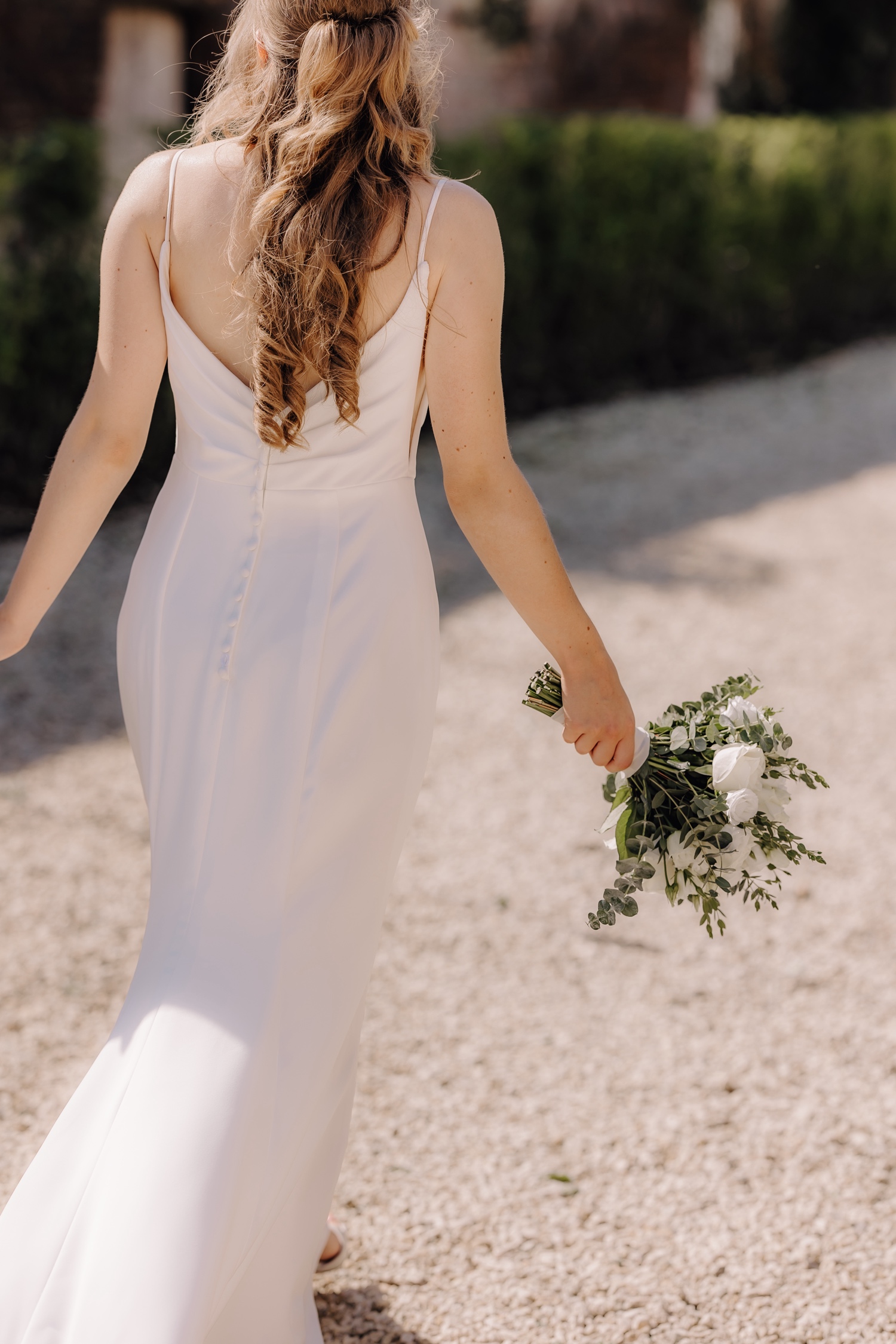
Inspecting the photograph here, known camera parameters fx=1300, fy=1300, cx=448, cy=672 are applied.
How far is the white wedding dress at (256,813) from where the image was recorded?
1722mm

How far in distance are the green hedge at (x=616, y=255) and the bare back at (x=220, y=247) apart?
4.98 metres

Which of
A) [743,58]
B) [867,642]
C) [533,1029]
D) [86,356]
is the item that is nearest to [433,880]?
[533,1029]

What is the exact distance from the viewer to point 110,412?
1885mm

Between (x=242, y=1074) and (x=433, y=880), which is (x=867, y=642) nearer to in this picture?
(x=433, y=880)

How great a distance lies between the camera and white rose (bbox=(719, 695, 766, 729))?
6.73 feet

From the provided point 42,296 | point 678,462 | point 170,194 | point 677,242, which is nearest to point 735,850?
point 170,194

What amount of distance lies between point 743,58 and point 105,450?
1512 cm

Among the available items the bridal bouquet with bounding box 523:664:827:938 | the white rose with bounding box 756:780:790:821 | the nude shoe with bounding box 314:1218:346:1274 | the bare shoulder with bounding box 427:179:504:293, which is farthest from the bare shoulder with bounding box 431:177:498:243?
the nude shoe with bounding box 314:1218:346:1274

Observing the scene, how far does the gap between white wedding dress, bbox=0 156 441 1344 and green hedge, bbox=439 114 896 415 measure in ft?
22.9

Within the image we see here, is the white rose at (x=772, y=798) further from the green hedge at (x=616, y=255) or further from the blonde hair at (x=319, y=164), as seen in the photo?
the green hedge at (x=616, y=255)

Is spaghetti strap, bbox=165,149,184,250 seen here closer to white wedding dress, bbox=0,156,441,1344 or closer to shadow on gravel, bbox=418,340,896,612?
white wedding dress, bbox=0,156,441,1344

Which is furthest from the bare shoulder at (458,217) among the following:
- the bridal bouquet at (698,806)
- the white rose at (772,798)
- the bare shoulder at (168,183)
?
the white rose at (772,798)

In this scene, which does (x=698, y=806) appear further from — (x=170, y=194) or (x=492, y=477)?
(x=170, y=194)

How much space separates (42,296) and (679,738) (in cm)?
545
